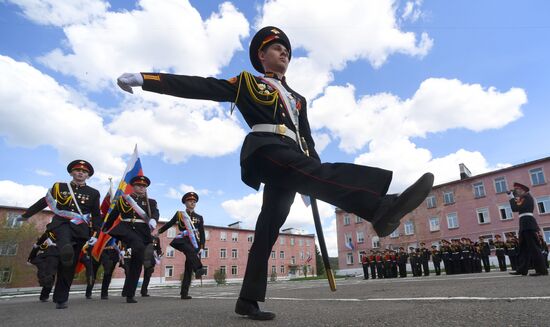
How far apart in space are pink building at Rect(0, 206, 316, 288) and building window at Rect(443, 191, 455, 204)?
1318 inches

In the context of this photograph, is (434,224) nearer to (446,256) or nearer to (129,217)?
(446,256)

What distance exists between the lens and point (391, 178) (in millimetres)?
2391

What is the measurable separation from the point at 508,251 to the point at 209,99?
20457 mm

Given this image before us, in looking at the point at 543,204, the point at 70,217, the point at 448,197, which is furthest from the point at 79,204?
the point at 448,197

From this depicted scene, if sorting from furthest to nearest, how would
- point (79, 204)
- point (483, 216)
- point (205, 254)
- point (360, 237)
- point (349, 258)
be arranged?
point (205, 254), point (349, 258), point (360, 237), point (483, 216), point (79, 204)

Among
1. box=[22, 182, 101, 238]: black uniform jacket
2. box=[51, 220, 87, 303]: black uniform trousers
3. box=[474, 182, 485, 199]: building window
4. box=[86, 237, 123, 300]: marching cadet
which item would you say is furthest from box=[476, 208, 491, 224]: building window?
box=[51, 220, 87, 303]: black uniform trousers

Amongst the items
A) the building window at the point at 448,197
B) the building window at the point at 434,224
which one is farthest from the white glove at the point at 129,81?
the building window at the point at 434,224

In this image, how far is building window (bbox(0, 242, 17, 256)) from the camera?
147 ft

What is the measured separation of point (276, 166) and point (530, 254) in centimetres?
729

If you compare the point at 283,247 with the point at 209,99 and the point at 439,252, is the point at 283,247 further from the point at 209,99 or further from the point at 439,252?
the point at 209,99

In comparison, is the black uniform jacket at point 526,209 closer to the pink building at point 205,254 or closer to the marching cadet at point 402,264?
the marching cadet at point 402,264

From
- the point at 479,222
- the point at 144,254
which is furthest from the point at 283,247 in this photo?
the point at 144,254

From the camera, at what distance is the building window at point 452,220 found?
1705 inches

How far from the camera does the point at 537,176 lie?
38000 millimetres
